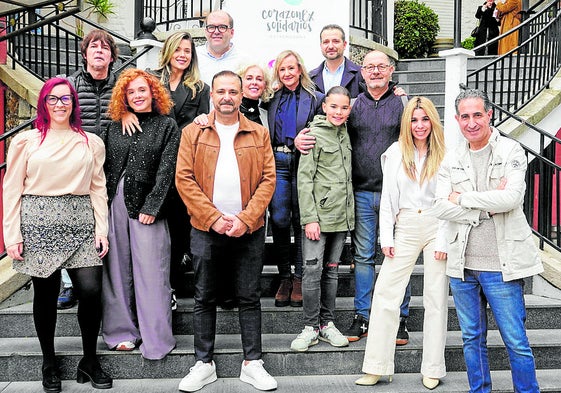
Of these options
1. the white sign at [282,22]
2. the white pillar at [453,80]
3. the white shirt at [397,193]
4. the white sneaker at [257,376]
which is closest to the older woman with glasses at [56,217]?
the white sneaker at [257,376]

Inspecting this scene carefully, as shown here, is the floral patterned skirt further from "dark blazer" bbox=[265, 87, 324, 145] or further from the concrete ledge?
"dark blazer" bbox=[265, 87, 324, 145]

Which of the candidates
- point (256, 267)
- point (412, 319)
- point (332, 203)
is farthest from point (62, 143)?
point (412, 319)

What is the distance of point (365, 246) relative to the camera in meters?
4.24

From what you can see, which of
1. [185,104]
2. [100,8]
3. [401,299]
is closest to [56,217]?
[185,104]

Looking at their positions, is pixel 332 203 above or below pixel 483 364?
above

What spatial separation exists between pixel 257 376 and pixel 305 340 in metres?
0.42

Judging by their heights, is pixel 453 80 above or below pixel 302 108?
above

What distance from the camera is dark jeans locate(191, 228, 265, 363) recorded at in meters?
3.93

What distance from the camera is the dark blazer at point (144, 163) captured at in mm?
4051

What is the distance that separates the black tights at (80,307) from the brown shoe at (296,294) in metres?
1.41

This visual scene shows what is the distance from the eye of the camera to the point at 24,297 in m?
4.84

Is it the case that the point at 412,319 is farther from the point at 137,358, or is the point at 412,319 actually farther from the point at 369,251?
the point at 137,358

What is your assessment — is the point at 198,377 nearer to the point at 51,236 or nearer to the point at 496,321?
the point at 51,236

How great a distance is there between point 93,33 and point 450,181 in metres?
2.58
